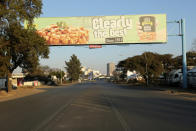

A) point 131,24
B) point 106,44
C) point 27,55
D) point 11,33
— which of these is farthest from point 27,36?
point 131,24

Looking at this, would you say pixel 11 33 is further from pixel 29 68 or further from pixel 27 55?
pixel 29 68

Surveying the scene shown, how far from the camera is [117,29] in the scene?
3384 centimetres

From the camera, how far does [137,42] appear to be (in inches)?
1334

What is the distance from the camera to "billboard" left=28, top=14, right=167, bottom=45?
33594 millimetres

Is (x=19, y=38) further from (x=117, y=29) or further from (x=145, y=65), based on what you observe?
(x=145, y=65)

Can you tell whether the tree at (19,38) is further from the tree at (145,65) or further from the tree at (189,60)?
the tree at (189,60)

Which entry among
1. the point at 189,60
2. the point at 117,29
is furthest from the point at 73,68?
the point at 117,29

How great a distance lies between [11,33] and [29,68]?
7.87 meters

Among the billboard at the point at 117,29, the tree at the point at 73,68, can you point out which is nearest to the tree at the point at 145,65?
the billboard at the point at 117,29

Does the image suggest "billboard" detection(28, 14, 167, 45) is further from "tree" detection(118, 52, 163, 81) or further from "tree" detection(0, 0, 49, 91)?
"tree" detection(118, 52, 163, 81)

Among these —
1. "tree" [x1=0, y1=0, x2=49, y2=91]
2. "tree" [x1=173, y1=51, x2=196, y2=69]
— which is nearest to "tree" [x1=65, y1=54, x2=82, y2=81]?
"tree" [x1=173, y1=51, x2=196, y2=69]

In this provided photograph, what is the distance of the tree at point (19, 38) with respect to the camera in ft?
77.3

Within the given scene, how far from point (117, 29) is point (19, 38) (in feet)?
41.1

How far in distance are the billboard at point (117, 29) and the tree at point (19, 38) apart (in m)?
4.12
